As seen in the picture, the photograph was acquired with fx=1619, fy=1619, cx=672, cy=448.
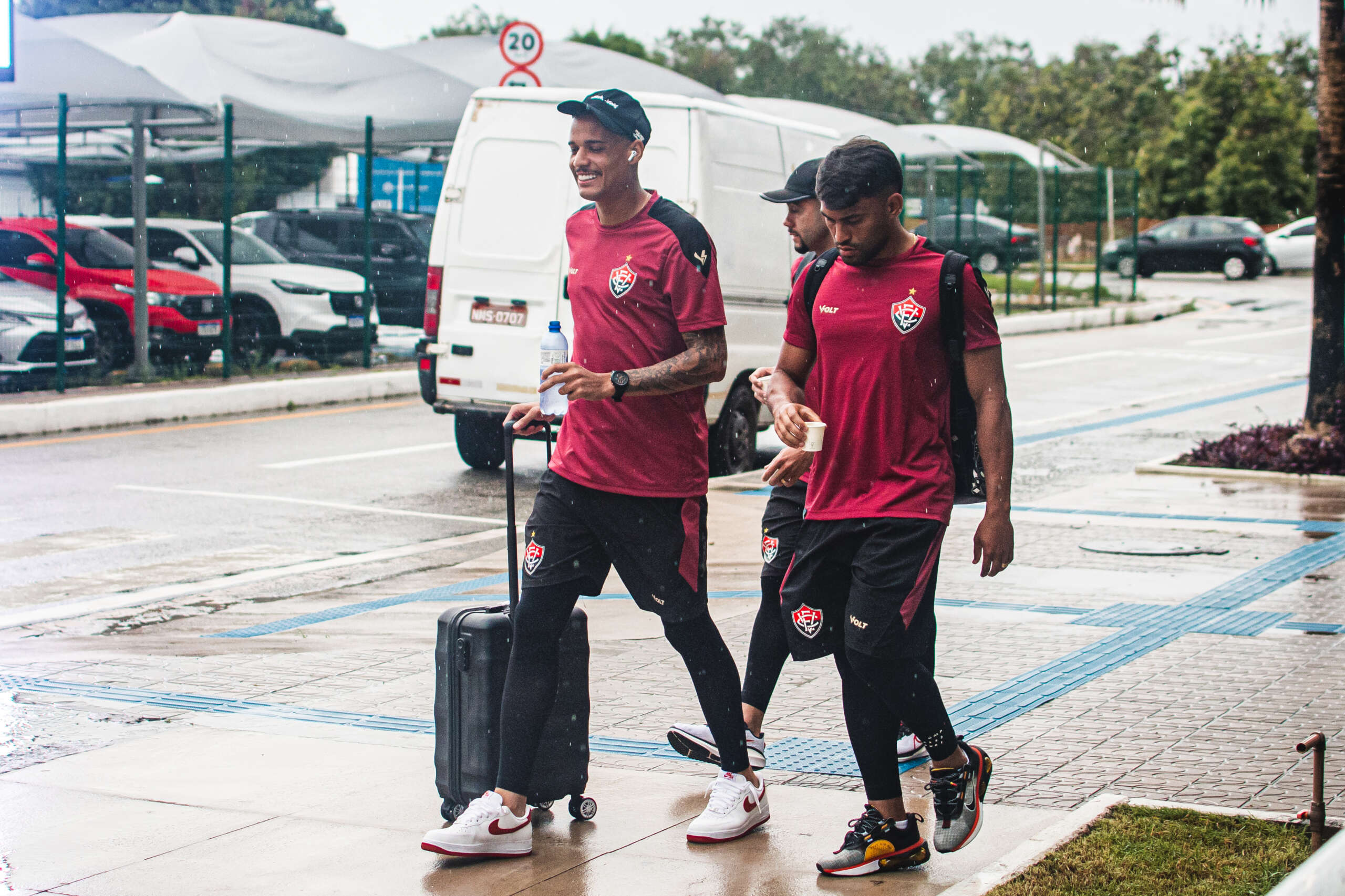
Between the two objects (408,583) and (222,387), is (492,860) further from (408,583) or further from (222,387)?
(222,387)

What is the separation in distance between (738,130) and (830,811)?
7962 mm

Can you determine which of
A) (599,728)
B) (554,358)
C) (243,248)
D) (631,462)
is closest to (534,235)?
(599,728)

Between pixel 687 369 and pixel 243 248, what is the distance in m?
15.7

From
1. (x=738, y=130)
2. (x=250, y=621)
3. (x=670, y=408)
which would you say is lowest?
(x=250, y=621)

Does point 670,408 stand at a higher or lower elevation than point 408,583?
higher

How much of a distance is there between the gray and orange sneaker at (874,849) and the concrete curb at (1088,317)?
22.7 metres

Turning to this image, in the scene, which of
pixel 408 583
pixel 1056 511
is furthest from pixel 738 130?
pixel 408 583

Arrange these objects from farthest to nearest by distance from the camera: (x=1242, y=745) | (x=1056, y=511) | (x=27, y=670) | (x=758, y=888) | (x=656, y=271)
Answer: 1. (x=1056, y=511)
2. (x=27, y=670)
3. (x=1242, y=745)
4. (x=656, y=271)
5. (x=758, y=888)

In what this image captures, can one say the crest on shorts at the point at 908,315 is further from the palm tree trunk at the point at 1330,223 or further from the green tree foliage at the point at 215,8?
the green tree foliage at the point at 215,8

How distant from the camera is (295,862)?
4172mm

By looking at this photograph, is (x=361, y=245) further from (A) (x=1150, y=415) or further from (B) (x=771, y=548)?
(B) (x=771, y=548)

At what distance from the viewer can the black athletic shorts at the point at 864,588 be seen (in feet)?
13.0

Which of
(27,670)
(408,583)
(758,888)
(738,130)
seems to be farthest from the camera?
(738,130)

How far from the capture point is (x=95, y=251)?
17.7m
